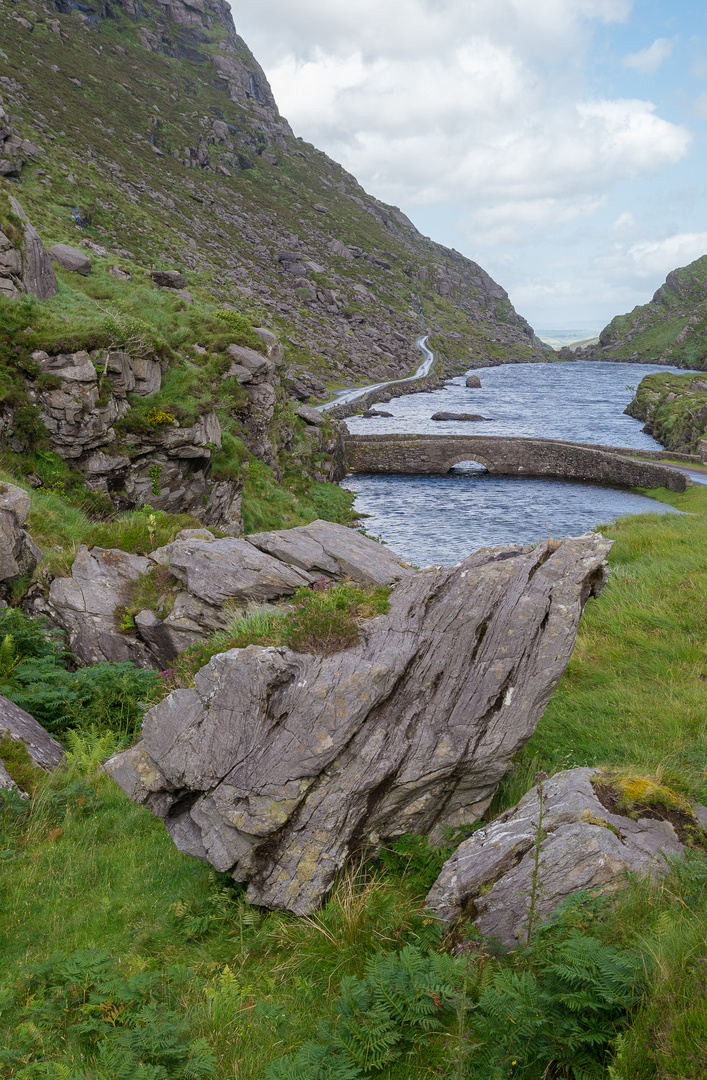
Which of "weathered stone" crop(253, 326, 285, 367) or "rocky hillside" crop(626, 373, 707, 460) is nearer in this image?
"weathered stone" crop(253, 326, 285, 367)

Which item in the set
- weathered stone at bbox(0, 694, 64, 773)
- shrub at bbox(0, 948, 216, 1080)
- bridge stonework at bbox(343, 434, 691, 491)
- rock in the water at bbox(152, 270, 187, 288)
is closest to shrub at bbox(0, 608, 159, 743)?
weathered stone at bbox(0, 694, 64, 773)

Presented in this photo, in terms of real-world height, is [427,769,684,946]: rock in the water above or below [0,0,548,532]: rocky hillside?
below

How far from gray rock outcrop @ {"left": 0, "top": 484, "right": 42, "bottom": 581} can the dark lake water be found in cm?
2307

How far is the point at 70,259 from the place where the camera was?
2733cm

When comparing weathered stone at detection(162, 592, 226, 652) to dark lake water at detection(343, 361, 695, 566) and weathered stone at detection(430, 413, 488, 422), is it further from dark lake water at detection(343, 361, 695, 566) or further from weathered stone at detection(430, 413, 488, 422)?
weathered stone at detection(430, 413, 488, 422)

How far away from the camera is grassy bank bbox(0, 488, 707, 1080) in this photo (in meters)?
3.54

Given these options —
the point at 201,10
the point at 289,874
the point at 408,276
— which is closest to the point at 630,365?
the point at 408,276

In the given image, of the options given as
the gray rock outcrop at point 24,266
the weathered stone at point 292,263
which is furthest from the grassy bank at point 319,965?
the weathered stone at point 292,263

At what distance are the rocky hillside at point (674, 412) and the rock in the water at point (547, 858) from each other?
162 ft

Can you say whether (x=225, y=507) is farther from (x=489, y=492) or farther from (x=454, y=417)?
(x=454, y=417)

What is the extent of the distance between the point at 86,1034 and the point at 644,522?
24.7 meters

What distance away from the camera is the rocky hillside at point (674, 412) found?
5675 cm

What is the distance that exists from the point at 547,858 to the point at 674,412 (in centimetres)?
7014

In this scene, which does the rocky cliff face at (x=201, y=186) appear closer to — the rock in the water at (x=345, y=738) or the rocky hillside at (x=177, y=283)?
the rocky hillside at (x=177, y=283)
